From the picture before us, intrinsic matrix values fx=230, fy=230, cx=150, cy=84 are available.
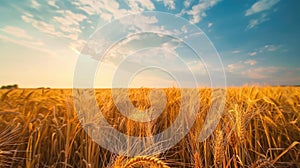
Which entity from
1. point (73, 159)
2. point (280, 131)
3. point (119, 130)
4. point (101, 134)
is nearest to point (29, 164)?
point (73, 159)

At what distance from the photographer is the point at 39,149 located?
1.65m

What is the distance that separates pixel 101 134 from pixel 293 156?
1.51 meters

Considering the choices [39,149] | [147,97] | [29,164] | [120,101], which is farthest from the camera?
[147,97]

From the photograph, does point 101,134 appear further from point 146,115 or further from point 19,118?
point 19,118

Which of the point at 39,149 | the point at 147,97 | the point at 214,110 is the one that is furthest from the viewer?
the point at 147,97

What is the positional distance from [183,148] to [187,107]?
0.58 m

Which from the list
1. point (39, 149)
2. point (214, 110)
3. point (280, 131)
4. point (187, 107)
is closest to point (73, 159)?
point (39, 149)

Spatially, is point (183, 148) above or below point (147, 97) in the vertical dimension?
below

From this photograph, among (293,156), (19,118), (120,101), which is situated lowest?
(293,156)

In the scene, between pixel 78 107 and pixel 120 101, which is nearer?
pixel 78 107

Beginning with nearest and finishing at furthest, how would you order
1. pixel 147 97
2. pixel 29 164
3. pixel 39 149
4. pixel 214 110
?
pixel 29 164 → pixel 39 149 → pixel 214 110 → pixel 147 97

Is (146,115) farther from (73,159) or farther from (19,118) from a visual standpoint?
(19,118)

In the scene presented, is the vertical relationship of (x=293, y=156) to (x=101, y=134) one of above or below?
below

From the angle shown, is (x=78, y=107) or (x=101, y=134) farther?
(x=78, y=107)
